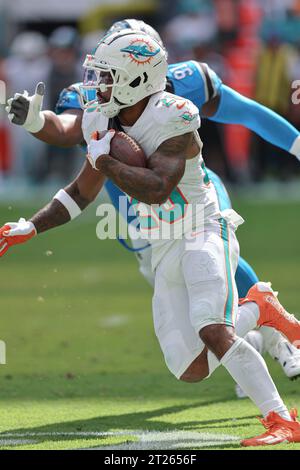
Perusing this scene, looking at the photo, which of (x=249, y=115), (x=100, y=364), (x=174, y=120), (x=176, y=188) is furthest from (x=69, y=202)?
(x=100, y=364)

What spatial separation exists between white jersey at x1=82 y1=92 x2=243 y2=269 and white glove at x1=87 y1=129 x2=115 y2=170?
0.15m

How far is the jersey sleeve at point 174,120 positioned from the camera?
15.7ft

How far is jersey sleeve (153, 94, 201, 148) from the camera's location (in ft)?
15.7

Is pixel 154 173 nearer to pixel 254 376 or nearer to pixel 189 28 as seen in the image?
pixel 254 376

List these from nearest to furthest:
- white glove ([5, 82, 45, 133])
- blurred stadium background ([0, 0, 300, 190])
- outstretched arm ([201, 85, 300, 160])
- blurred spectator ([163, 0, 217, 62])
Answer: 1. white glove ([5, 82, 45, 133])
2. outstretched arm ([201, 85, 300, 160])
3. blurred stadium background ([0, 0, 300, 190])
4. blurred spectator ([163, 0, 217, 62])

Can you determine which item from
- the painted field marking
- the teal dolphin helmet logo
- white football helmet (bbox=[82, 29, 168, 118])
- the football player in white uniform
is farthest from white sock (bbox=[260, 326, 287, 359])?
the teal dolphin helmet logo

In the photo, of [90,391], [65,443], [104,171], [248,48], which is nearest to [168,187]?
[104,171]

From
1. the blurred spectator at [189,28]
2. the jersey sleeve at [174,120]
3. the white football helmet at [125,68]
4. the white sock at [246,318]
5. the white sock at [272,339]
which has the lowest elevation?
the blurred spectator at [189,28]

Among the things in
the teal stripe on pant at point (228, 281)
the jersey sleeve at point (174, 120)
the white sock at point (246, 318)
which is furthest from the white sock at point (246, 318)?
the jersey sleeve at point (174, 120)

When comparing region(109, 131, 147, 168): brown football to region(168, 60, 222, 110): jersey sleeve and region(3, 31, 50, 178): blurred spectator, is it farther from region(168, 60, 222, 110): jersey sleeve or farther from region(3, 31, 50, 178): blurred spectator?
region(3, 31, 50, 178): blurred spectator

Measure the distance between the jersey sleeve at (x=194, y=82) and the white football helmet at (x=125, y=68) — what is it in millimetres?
913

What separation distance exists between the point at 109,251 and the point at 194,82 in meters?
5.24

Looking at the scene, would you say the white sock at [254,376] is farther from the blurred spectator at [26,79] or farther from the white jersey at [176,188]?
the blurred spectator at [26,79]

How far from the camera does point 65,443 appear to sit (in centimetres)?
481
